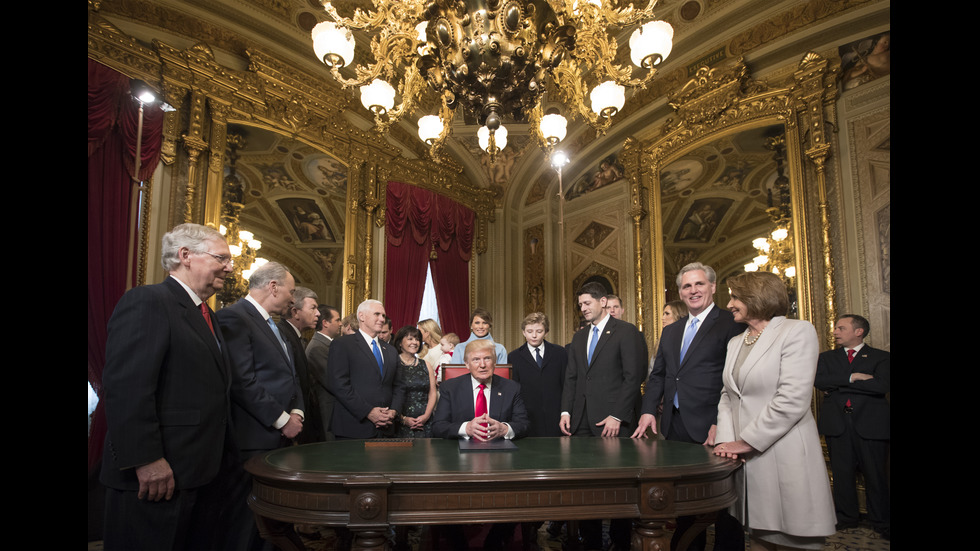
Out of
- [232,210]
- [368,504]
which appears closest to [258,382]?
[368,504]

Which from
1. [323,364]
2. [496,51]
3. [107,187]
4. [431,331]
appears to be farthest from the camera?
[431,331]

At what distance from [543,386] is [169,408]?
2.96 m

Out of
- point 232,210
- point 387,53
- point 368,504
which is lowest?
point 368,504

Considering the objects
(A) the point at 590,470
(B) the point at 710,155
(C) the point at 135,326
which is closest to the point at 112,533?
(C) the point at 135,326

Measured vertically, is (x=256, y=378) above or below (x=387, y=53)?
below

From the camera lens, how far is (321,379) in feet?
14.4

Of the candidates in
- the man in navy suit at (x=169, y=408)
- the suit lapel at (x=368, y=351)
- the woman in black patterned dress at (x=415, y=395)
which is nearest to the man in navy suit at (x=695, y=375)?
the woman in black patterned dress at (x=415, y=395)

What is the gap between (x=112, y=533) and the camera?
221 centimetres

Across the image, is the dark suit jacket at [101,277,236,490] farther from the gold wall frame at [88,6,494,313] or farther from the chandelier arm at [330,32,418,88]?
the gold wall frame at [88,6,494,313]

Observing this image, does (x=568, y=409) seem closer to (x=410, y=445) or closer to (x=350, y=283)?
(x=410, y=445)

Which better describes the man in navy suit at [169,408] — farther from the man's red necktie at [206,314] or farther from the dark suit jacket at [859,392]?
the dark suit jacket at [859,392]

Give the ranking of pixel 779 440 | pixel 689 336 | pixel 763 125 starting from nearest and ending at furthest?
pixel 779 440 → pixel 689 336 → pixel 763 125

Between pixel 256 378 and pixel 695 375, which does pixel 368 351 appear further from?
pixel 695 375

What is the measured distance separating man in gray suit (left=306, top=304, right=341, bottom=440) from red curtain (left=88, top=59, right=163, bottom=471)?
2.22 metres
